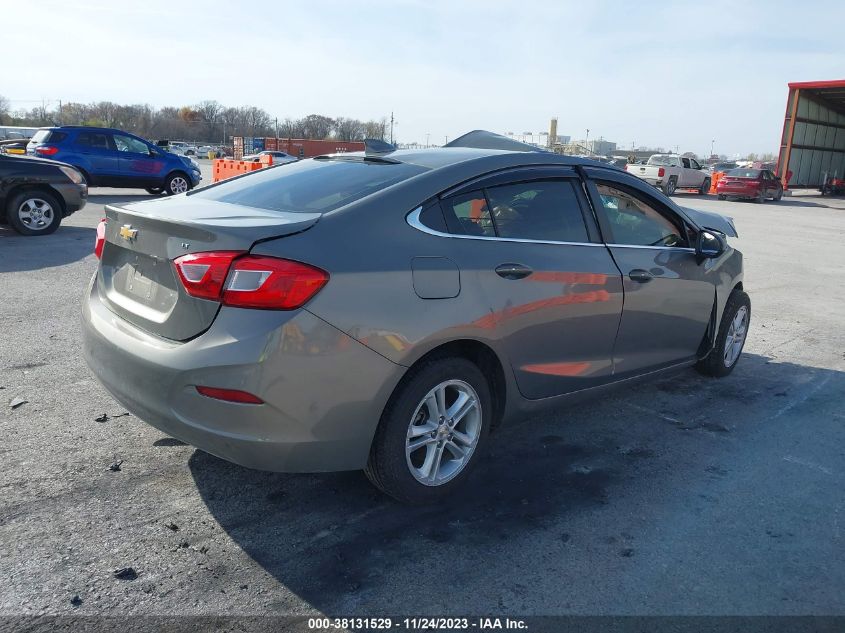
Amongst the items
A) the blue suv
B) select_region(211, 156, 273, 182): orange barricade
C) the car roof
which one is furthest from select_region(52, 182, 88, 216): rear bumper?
the car roof

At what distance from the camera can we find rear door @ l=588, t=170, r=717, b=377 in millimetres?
4180

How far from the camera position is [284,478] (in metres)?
3.65

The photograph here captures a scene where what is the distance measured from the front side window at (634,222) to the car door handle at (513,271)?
32.6 inches

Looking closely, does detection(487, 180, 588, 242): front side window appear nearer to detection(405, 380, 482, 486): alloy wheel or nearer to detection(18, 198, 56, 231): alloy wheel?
detection(405, 380, 482, 486): alloy wheel

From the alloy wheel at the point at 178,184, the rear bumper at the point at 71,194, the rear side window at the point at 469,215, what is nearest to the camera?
the rear side window at the point at 469,215

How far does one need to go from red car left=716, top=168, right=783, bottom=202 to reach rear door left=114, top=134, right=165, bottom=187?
23.5m

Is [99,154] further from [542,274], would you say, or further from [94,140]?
[542,274]

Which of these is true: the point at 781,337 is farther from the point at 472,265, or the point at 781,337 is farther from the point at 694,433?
the point at 472,265

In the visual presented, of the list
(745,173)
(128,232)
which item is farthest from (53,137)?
(745,173)

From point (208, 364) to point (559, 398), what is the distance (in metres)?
1.98

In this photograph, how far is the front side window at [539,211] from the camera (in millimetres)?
3633

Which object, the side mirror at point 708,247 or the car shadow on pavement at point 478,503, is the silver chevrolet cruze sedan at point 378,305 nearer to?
the car shadow on pavement at point 478,503

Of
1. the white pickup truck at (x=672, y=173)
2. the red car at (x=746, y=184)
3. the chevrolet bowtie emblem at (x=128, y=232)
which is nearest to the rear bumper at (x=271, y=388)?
the chevrolet bowtie emblem at (x=128, y=232)

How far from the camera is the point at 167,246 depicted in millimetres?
3045
